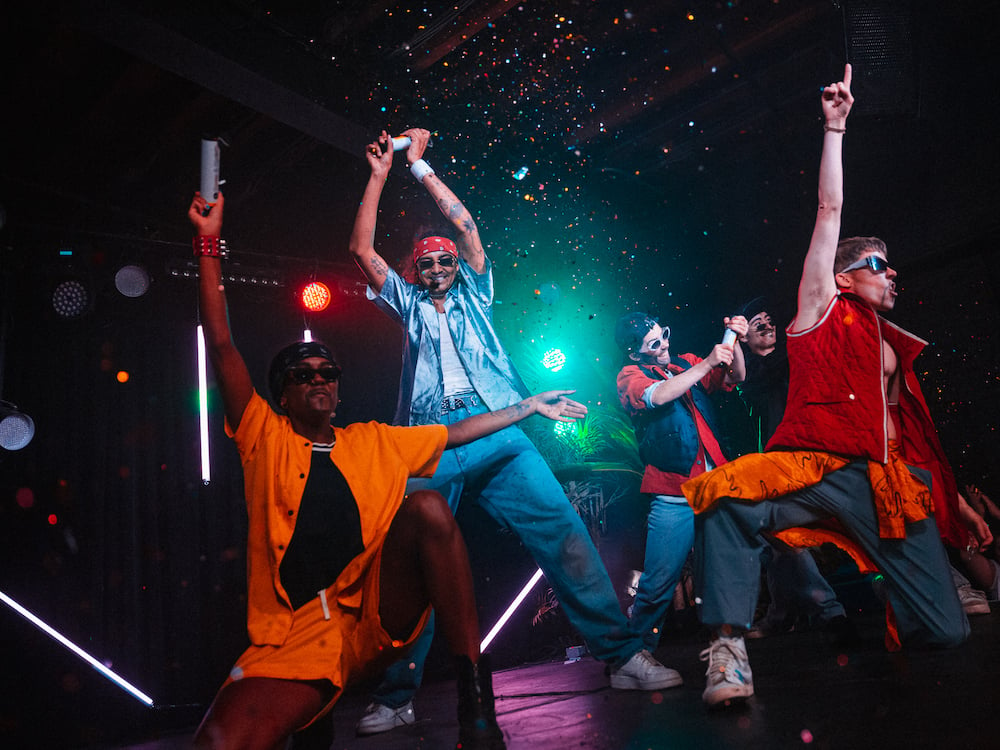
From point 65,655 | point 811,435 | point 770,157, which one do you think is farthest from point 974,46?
point 65,655

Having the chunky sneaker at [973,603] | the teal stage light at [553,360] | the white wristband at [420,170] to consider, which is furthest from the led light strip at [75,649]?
the chunky sneaker at [973,603]

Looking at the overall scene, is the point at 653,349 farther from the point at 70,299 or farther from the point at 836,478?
the point at 70,299

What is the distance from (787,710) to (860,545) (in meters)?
0.95

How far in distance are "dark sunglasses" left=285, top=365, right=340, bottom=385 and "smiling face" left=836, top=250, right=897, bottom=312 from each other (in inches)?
92.9

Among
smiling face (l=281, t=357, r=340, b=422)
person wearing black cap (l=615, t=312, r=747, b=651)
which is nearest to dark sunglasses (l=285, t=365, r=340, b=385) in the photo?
smiling face (l=281, t=357, r=340, b=422)

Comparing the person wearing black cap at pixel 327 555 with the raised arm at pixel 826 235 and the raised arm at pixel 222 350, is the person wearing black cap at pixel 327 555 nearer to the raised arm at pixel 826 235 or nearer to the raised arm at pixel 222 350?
the raised arm at pixel 222 350

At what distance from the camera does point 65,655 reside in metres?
4.38

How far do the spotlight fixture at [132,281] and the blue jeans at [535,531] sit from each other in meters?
3.15

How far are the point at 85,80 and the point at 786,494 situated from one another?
4.81 meters

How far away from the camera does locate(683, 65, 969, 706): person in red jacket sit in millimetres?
2461

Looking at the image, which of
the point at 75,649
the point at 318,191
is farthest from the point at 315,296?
the point at 75,649

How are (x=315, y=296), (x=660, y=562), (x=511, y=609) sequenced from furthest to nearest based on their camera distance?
(x=315, y=296)
(x=511, y=609)
(x=660, y=562)

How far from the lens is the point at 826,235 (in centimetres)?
273

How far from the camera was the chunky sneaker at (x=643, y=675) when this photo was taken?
2811mm
